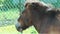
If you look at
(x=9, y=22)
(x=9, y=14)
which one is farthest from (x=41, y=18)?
(x=9, y=14)

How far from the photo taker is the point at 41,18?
4.91m

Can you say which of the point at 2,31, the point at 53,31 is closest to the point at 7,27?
the point at 2,31

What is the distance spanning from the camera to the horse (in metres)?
4.65

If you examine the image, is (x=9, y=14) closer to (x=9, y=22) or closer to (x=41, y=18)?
(x=9, y=22)

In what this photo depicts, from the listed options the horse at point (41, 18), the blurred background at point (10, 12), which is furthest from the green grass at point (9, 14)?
the horse at point (41, 18)

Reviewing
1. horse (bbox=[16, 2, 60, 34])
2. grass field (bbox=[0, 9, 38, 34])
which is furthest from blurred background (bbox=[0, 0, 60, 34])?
horse (bbox=[16, 2, 60, 34])

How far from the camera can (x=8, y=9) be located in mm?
Answer: 8195

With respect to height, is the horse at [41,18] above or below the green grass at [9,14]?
below

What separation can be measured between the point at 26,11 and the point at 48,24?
0.62m

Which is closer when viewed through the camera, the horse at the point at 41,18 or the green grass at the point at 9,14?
the horse at the point at 41,18

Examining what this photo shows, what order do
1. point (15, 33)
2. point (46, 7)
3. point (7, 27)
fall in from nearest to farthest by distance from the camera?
point (46, 7), point (15, 33), point (7, 27)

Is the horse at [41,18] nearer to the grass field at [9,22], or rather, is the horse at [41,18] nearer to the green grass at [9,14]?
the grass field at [9,22]

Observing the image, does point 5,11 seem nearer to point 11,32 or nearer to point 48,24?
point 11,32

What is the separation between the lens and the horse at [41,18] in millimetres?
4648
